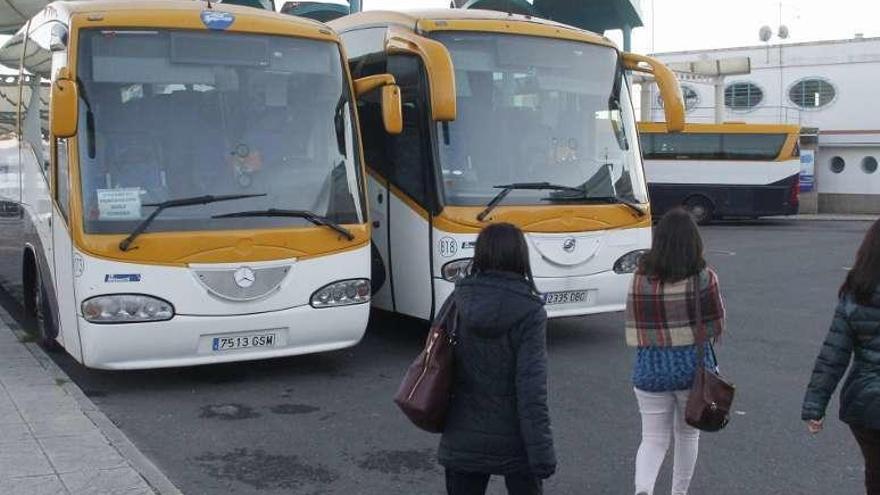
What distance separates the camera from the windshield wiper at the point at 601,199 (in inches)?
380

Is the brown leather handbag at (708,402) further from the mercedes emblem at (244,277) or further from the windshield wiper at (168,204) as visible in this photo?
the windshield wiper at (168,204)

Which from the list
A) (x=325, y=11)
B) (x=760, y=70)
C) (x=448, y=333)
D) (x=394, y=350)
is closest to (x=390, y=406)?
(x=394, y=350)

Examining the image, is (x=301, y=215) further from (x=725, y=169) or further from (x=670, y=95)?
(x=725, y=169)

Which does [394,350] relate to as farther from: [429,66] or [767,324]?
[767,324]

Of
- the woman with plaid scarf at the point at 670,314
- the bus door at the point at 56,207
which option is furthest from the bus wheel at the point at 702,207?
the woman with plaid scarf at the point at 670,314

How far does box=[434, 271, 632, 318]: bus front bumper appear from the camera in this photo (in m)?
9.48

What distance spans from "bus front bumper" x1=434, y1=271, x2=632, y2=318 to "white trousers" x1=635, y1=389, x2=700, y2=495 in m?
4.08

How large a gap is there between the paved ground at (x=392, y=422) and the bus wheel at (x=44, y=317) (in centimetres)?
30

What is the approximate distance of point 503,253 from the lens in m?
4.16

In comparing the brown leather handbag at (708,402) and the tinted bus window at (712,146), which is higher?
the brown leather handbag at (708,402)

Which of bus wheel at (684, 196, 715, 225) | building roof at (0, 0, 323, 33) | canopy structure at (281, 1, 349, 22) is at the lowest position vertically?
bus wheel at (684, 196, 715, 225)

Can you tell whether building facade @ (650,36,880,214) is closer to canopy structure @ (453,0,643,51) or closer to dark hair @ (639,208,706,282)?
canopy structure @ (453,0,643,51)

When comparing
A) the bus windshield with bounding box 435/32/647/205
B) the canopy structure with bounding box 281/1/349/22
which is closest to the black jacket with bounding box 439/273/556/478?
the bus windshield with bounding box 435/32/647/205

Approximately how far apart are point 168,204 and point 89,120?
2.76 feet
